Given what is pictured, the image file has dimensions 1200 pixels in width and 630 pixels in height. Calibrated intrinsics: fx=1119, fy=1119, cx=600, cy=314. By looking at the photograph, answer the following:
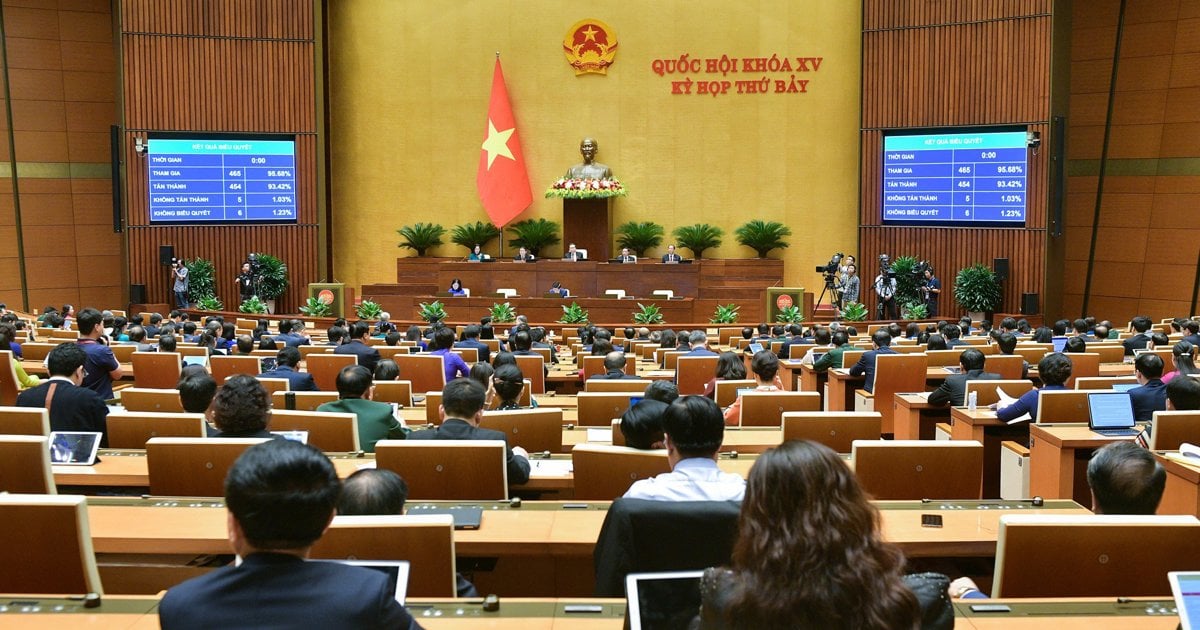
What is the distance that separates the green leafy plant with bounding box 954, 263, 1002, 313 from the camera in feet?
57.8

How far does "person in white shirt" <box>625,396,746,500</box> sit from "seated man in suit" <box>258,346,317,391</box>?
465 cm

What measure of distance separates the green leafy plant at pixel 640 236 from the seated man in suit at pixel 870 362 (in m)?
10.3

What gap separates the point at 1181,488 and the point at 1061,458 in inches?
33.1

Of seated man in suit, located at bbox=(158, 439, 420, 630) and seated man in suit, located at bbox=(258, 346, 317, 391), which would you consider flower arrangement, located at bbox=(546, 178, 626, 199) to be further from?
seated man in suit, located at bbox=(158, 439, 420, 630)

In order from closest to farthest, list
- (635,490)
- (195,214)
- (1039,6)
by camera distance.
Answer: (635,490) → (1039,6) → (195,214)

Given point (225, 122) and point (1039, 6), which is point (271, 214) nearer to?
point (225, 122)

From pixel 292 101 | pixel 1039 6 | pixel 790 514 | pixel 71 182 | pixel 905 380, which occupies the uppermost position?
pixel 1039 6

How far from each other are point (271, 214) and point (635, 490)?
56.1 ft

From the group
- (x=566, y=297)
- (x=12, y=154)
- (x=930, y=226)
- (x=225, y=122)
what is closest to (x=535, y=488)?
(x=566, y=297)

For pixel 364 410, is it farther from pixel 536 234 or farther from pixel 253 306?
pixel 536 234

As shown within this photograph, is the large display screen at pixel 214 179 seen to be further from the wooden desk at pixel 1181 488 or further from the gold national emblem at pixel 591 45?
the wooden desk at pixel 1181 488

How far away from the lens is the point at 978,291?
693 inches

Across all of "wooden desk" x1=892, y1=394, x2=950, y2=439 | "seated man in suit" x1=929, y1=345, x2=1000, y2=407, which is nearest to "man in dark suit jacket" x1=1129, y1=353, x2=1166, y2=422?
"seated man in suit" x1=929, y1=345, x2=1000, y2=407

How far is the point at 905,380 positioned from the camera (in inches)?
346
